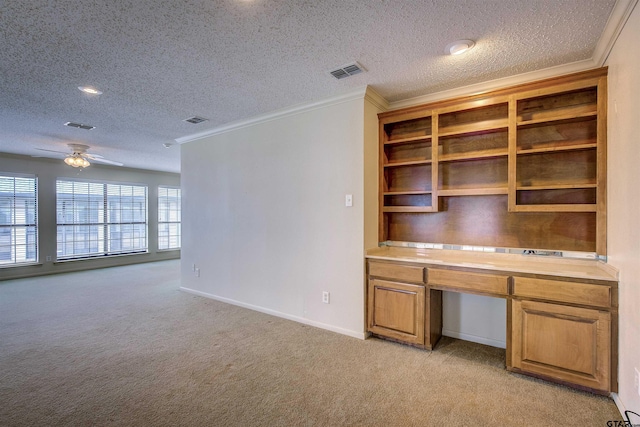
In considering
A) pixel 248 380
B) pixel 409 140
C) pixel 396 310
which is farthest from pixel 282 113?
pixel 248 380

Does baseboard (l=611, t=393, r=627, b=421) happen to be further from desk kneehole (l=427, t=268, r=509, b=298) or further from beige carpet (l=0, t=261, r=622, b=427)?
desk kneehole (l=427, t=268, r=509, b=298)

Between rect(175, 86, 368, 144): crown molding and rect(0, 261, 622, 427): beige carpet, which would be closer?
rect(0, 261, 622, 427): beige carpet

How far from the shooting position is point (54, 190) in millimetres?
6438

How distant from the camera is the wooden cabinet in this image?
7.96ft

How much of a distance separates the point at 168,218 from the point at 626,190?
9082mm

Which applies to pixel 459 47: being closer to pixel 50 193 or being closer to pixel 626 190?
pixel 626 190

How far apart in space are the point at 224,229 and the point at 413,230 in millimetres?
2592

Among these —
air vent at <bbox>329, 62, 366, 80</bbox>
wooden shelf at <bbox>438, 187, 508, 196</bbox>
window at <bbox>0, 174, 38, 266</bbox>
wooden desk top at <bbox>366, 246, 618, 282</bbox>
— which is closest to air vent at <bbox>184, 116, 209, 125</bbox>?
air vent at <bbox>329, 62, 366, 80</bbox>

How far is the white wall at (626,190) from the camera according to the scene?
1674 millimetres

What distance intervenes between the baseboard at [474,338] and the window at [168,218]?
7.72 m

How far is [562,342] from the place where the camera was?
2.15m

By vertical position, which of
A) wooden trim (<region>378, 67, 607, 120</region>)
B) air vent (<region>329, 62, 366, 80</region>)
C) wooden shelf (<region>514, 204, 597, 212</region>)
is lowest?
A: wooden shelf (<region>514, 204, 597, 212</region>)

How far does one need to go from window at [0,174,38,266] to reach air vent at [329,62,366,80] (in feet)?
23.0

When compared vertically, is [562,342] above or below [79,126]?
below
